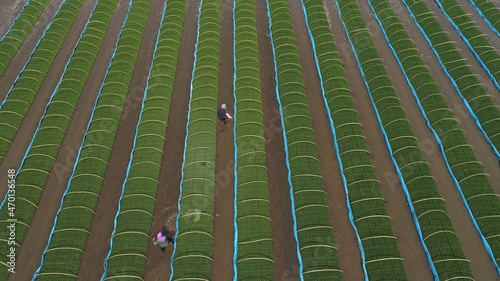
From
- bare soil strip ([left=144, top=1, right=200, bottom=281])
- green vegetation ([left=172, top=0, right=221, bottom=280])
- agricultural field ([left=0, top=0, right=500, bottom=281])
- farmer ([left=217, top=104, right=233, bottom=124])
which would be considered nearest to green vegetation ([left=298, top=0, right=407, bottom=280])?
agricultural field ([left=0, top=0, right=500, bottom=281])

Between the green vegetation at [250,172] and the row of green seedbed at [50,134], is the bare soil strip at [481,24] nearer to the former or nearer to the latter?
the green vegetation at [250,172]

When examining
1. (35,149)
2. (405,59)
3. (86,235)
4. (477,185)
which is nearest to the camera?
(86,235)

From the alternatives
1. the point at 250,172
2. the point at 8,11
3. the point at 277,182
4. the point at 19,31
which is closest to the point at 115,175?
the point at 250,172

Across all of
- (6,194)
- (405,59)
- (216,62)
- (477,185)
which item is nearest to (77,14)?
(216,62)

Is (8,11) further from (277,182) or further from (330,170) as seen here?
(330,170)

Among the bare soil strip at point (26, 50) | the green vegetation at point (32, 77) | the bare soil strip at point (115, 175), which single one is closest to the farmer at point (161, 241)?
the bare soil strip at point (115, 175)

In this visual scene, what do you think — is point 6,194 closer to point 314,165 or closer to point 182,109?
point 182,109
